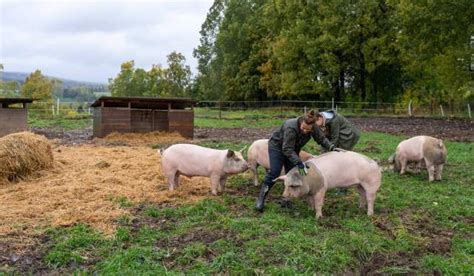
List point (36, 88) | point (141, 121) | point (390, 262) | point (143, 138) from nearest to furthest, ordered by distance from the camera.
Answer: point (390, 262) < point (143, 138) < point (141, 121) < point (36, 88)

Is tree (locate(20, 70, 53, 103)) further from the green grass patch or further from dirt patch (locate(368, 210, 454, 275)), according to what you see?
dirt patch (locate(368, 210, 454, 275))

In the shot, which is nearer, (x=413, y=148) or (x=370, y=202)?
(x=370, y=202)

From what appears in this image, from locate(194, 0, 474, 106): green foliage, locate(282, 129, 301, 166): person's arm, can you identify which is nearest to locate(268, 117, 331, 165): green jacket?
locate(282, 129, 301, 166): person's arm

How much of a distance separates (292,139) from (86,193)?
11.9 ft

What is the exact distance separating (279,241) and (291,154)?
168 centimetres

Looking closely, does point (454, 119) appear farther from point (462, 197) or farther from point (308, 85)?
point (462, 197)

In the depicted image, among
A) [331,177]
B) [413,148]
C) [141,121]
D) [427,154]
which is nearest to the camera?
[331,177]

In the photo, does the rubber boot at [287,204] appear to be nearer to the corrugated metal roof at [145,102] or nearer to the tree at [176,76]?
the corrugated metal roof at [145,102]

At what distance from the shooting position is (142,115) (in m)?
18.4

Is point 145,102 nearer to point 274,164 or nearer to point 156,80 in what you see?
point 274,164

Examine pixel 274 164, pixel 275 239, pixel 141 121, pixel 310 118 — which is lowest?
pixel 275 239

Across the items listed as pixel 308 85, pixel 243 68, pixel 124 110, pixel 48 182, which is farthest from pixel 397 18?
pixel 48 182

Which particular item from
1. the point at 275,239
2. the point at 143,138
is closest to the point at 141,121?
the point at 143,138

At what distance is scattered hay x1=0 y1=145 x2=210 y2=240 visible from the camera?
22.1 feet
